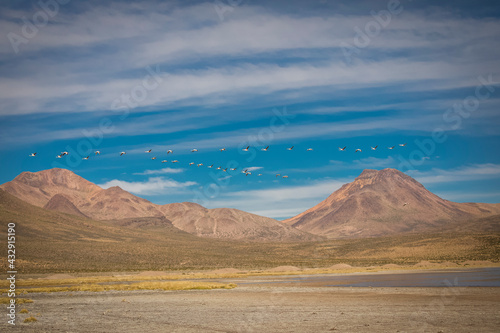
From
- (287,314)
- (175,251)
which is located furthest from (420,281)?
(175,251)

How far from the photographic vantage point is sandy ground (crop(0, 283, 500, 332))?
18.8 m

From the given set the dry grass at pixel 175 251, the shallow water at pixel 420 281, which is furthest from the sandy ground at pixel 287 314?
the dry grass at pixel 175 251

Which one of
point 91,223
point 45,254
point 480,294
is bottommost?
point 480,294

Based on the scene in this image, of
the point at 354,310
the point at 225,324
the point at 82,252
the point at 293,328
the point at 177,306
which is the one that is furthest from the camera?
the point at 82,252

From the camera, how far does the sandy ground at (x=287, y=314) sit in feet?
61.6

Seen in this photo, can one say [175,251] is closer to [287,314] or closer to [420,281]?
[420,281]

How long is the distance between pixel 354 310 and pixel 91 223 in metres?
167

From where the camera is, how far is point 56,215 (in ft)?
550

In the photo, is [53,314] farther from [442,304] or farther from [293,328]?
[442,304]

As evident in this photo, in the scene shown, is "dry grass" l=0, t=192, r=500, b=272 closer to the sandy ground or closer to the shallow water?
the shallow water

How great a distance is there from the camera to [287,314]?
23.3 m

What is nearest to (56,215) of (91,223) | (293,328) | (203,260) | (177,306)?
(91,223)

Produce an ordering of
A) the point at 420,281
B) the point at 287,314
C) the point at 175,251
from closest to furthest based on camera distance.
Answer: the point at 287,314, the point at 420,281, the point at 175,251

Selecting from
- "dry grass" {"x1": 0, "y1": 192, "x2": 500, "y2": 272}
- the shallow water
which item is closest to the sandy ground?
the shallow water
